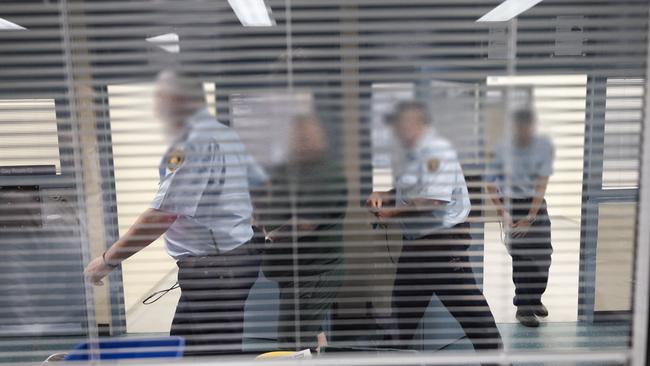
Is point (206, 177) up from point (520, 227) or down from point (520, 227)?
up

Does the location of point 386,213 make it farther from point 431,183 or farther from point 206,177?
point 206,177

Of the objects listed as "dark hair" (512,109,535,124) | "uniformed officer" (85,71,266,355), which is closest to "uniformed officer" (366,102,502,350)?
"dark hair" (512,109,535,124)

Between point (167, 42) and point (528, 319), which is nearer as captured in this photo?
point (167, 42)

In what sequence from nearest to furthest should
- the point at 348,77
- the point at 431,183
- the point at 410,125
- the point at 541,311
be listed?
1. the point at 348,77
2. the point at 410,125
3. the point at 431,183
4. the point at 541,311

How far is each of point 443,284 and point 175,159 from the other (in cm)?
111

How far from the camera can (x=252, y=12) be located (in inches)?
67.0

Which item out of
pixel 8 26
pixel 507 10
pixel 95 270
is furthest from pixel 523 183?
pixel 8 26

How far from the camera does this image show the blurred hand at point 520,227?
176cm

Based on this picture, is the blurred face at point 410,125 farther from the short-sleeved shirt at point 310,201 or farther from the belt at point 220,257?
the belt at point 220,257

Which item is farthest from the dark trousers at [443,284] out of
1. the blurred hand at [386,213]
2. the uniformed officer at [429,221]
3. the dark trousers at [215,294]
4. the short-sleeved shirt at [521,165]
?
the dark trousers at [215,294]

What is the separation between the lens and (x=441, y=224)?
1.84 m

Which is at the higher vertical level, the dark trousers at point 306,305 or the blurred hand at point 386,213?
the blurred hand at point 386,213

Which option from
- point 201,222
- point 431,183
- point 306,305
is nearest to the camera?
point 431,183

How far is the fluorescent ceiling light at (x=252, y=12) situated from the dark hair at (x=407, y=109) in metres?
0.52
